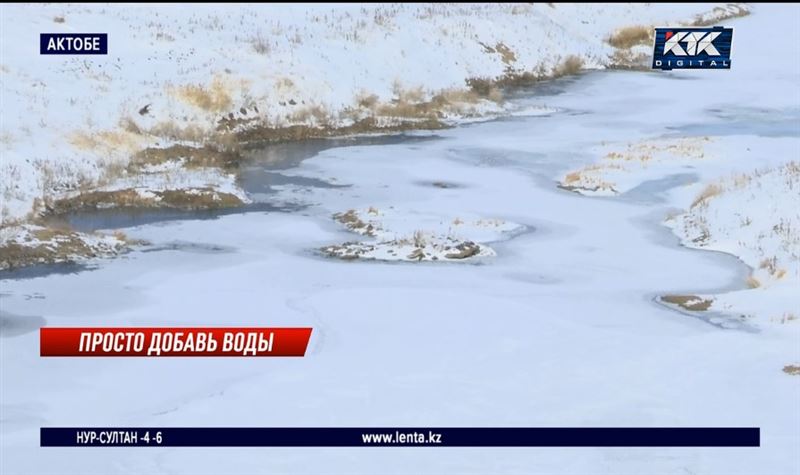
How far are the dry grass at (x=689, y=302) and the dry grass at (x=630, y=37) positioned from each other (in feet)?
106

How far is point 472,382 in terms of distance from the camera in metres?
14.3

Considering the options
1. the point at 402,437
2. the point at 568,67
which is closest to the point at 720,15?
the point at 568,67

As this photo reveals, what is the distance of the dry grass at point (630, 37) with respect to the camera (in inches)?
1943

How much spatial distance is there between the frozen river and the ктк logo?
3.47 m

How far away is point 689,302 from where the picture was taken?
58.9 ft

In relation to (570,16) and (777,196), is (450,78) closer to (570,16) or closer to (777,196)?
(570,16)

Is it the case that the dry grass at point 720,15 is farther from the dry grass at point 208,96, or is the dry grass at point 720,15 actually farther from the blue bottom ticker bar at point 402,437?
the blue bottom ticker bar at point 402,437

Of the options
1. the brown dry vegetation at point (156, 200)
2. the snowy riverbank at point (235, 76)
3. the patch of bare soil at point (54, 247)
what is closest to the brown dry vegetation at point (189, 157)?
the snowy riverbank at point (235, 76)

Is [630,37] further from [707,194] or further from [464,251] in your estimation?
[464,251]

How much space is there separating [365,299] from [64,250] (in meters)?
5.80

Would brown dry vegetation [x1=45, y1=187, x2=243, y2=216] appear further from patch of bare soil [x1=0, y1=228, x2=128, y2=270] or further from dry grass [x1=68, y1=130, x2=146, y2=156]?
patch of bare soil [x1=0, y1=228, x2=128, y2=270]

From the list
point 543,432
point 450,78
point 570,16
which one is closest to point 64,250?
point 543,432
